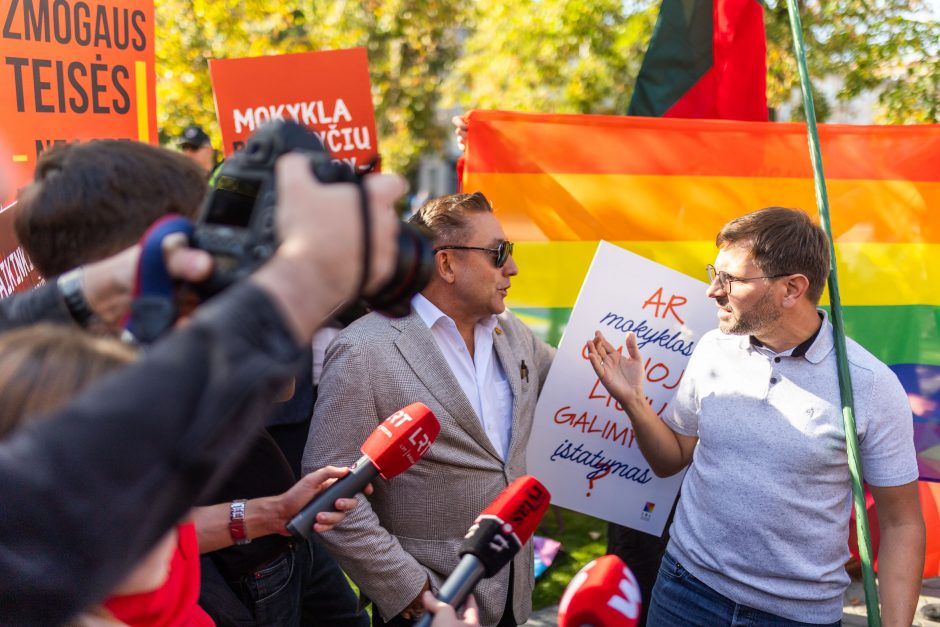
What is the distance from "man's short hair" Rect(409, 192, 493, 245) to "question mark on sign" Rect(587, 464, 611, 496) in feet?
3.18

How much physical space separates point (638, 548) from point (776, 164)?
1.62 metres

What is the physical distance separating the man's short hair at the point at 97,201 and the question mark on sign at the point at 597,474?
2.01 metres

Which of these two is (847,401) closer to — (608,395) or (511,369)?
(608,395)

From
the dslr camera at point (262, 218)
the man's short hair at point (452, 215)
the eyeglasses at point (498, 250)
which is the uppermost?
the dslr camera at point (262, 218)

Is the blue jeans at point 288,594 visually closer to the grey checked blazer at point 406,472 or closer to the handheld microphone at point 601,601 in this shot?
the grey checked blazer at point 406,472

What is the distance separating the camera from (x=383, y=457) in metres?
2.12

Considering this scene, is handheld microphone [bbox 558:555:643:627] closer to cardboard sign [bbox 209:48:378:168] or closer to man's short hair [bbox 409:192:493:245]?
man's short hair [bbox 409:192:493:245]

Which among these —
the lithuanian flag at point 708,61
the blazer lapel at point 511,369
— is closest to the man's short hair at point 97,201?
the blazer lapel at point 511,369

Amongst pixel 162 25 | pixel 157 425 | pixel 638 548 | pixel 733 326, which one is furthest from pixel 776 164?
pixel 162 25

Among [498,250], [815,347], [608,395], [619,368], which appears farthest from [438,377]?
[815,347]

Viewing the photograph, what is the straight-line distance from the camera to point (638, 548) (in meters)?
3.60

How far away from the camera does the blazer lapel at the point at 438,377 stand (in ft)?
9.08

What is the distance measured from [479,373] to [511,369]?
0.13 metres

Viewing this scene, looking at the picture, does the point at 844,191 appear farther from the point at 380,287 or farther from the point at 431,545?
the point at 380,287
